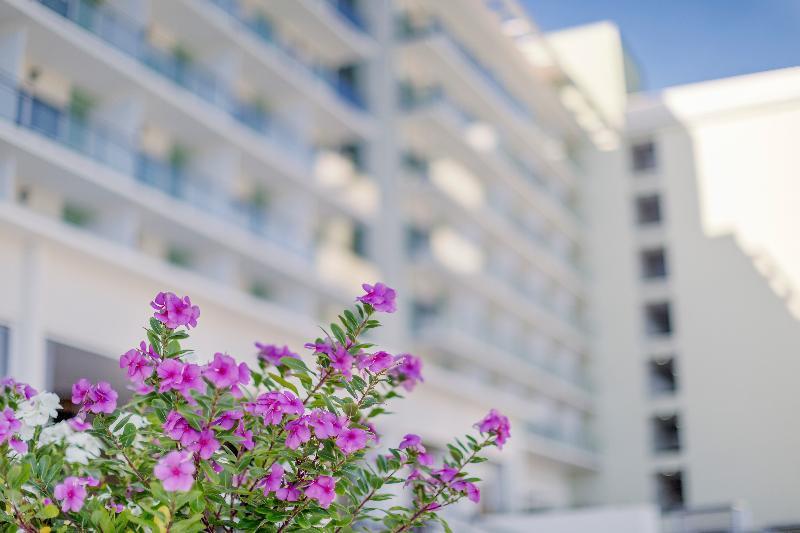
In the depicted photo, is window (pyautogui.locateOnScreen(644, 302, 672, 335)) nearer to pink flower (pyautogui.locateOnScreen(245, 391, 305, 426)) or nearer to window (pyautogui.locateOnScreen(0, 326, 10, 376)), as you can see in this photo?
window (pyautogui.locateOnScreen(0, 326, 10, 376))

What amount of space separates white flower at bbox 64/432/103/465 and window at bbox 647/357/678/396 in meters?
37.9

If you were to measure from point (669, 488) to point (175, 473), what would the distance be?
39835mm

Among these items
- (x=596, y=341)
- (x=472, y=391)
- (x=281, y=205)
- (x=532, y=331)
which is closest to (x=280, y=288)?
(x=281, y=205)

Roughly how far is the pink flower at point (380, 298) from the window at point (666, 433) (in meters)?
38.1

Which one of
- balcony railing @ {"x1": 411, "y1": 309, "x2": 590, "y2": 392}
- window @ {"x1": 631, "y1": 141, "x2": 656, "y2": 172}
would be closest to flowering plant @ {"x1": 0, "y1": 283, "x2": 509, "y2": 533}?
balcony railing @ {"x1": 411, "y1": 309, "x2": 590, "y2": 392}

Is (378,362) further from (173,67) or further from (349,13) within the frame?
(349,13)

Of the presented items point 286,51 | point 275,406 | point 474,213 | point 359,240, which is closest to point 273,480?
point 275,406

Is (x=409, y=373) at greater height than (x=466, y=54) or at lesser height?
lesser

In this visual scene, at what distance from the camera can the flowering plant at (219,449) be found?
174 inches

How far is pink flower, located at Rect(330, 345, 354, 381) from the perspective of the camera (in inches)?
192

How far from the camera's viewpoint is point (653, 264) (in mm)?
44375

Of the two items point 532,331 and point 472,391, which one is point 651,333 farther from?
point 472,391

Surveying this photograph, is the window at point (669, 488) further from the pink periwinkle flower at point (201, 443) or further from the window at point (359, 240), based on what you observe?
the pink periwinkle flower at point (201, 443)

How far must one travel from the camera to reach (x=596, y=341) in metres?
43.7
